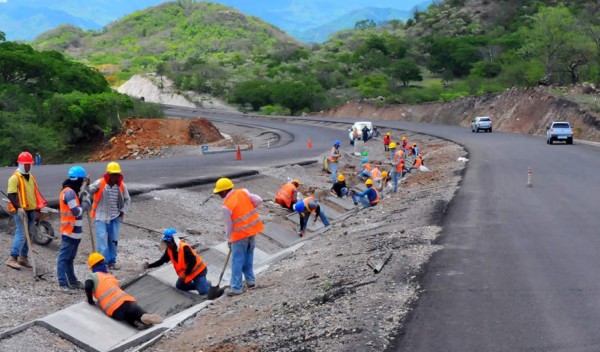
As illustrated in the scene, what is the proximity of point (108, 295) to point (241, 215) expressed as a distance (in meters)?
2.28

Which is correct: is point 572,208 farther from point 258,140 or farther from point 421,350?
point 258,140

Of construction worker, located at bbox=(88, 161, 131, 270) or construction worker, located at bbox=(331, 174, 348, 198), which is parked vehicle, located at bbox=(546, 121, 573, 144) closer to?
construction worker, located at bbox=(331, 174, 348, 198)

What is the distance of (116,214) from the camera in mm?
13734

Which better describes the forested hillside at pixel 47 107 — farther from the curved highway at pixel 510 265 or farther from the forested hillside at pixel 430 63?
the forested hillside at pixel 430 63

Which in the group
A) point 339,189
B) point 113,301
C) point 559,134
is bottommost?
point 339,189

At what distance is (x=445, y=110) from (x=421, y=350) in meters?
75.3

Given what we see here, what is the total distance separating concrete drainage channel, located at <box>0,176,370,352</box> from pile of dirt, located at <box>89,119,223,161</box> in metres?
31.9

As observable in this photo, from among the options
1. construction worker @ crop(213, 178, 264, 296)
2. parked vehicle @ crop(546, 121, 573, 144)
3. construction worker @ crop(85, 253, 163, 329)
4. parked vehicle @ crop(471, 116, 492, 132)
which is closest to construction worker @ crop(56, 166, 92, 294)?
construction worker @ crop(85, 253, 163, 329)

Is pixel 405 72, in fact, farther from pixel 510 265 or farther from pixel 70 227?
pixel 70 227

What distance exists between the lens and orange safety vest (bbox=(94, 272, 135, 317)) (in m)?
11.1

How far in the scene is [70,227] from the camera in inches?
484

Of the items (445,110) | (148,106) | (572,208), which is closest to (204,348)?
(572,208)

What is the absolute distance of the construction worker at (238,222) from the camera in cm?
1220

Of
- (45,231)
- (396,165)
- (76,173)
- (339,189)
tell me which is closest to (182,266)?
(76,173)
